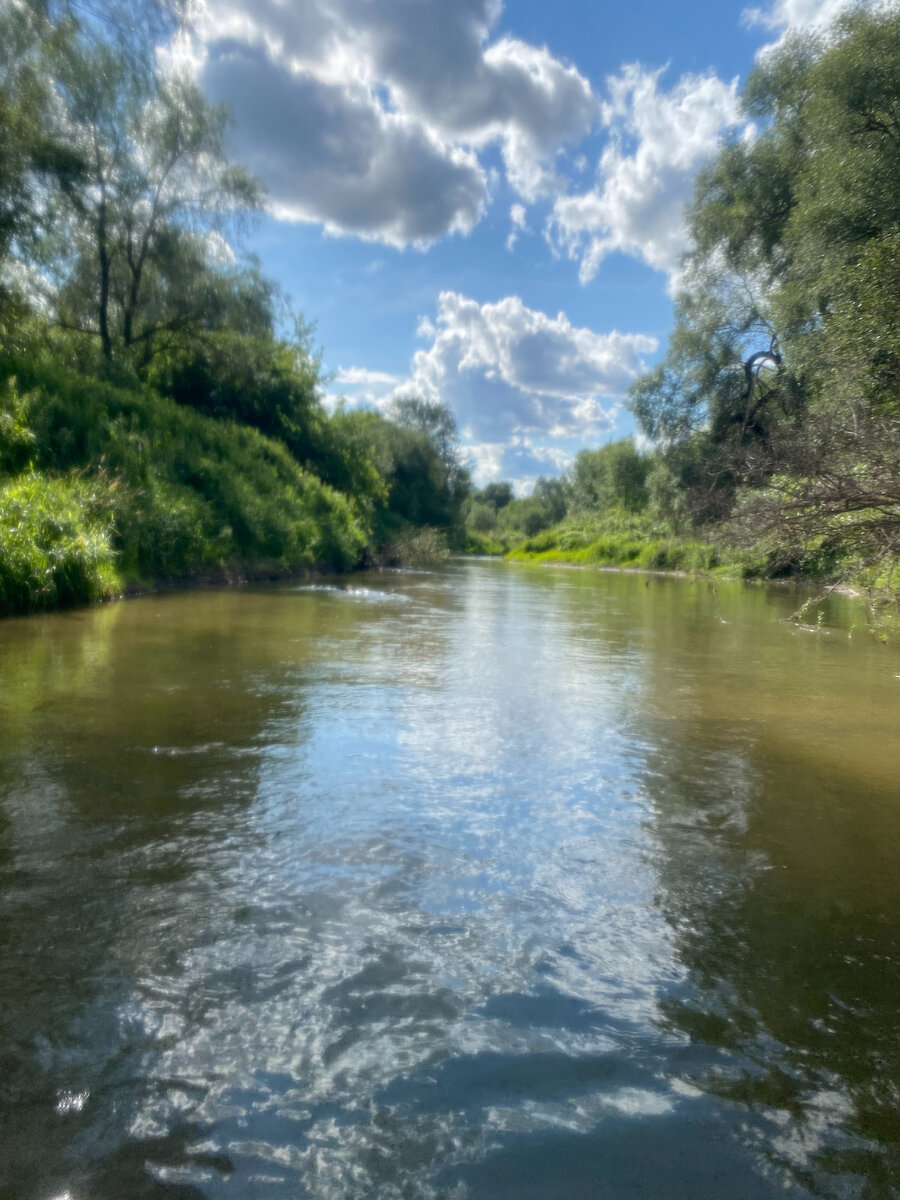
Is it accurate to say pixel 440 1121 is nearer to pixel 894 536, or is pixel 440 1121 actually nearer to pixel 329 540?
pixel 894 536

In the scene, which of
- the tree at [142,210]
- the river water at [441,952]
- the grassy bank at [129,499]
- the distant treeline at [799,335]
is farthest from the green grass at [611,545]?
the river water at [441,952]

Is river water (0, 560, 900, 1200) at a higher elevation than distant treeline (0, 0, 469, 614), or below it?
below

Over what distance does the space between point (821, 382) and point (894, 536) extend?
37.2 feet

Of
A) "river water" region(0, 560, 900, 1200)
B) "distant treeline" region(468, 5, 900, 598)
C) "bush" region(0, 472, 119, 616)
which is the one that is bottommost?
"river water" region(0, 560, 900, 1200)

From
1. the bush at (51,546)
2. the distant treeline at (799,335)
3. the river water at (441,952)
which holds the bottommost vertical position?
the river water at (441,952)

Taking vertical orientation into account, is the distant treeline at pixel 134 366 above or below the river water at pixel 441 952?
above

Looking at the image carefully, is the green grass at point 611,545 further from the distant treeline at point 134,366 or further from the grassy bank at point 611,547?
the distant treeline at point 134,366

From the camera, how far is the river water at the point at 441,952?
69.2 inches

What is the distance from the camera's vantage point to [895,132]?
14625 mm

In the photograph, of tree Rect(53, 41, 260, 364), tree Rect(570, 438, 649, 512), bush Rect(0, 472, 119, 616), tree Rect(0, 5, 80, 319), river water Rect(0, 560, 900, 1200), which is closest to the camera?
river water Rect(0, 560, 900, 1200)

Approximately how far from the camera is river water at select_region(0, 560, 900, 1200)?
1.76 m

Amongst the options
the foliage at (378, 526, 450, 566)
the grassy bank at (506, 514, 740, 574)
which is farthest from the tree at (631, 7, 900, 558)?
the foliage at (378, 526, 450, 566)

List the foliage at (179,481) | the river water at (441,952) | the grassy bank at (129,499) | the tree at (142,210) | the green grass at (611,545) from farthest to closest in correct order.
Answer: the green grass at (611,545) → the tree at (142,210) → the foliage at (179,481) → the grassy bank at (129,499) → the river water at (441,952)

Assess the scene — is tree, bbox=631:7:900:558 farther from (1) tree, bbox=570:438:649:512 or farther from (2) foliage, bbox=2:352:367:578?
(2) foliage, bbox=2:352:367:578
